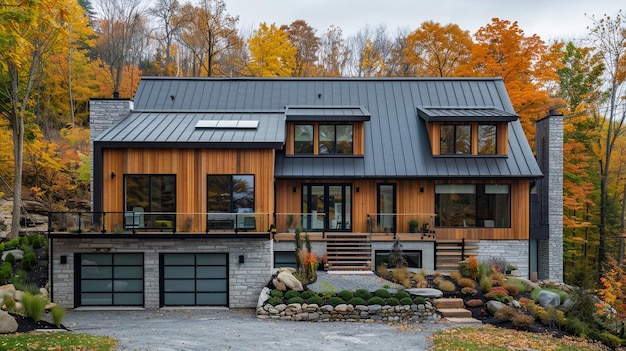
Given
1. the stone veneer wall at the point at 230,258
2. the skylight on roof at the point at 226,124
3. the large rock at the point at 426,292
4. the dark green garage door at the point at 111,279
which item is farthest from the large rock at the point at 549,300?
the dark green garage door at the point at 111,279

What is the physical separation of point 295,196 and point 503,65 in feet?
53.0

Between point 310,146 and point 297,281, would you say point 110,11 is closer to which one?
point 310,146

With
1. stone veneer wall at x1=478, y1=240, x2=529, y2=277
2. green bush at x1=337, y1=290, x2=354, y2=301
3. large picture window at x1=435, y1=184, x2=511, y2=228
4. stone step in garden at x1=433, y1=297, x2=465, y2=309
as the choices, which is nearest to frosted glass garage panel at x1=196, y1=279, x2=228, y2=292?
Result: green bush at x1=337, y1=290, x2=354, y2=301

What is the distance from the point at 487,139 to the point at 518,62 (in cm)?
948

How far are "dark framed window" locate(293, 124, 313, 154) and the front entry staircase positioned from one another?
3.98 meters

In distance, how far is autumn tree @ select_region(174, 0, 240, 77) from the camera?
117 ft

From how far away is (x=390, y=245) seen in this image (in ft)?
68.0

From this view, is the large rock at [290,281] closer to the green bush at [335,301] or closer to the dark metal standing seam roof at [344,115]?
the green bush at [335,301]

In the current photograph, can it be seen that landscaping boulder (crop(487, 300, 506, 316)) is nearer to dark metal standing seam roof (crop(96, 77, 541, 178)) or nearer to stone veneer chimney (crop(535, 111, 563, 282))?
dark metal standing seam roof (crop(96, 77, 541, 178))

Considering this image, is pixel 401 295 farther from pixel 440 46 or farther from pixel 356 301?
pixel 440 46

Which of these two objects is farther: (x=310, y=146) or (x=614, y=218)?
(x=614, y=218)

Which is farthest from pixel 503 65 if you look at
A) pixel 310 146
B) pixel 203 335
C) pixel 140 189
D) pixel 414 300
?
pixel 203 335

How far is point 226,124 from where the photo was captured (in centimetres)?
2019

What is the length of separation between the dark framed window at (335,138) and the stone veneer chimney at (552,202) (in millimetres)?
9023
